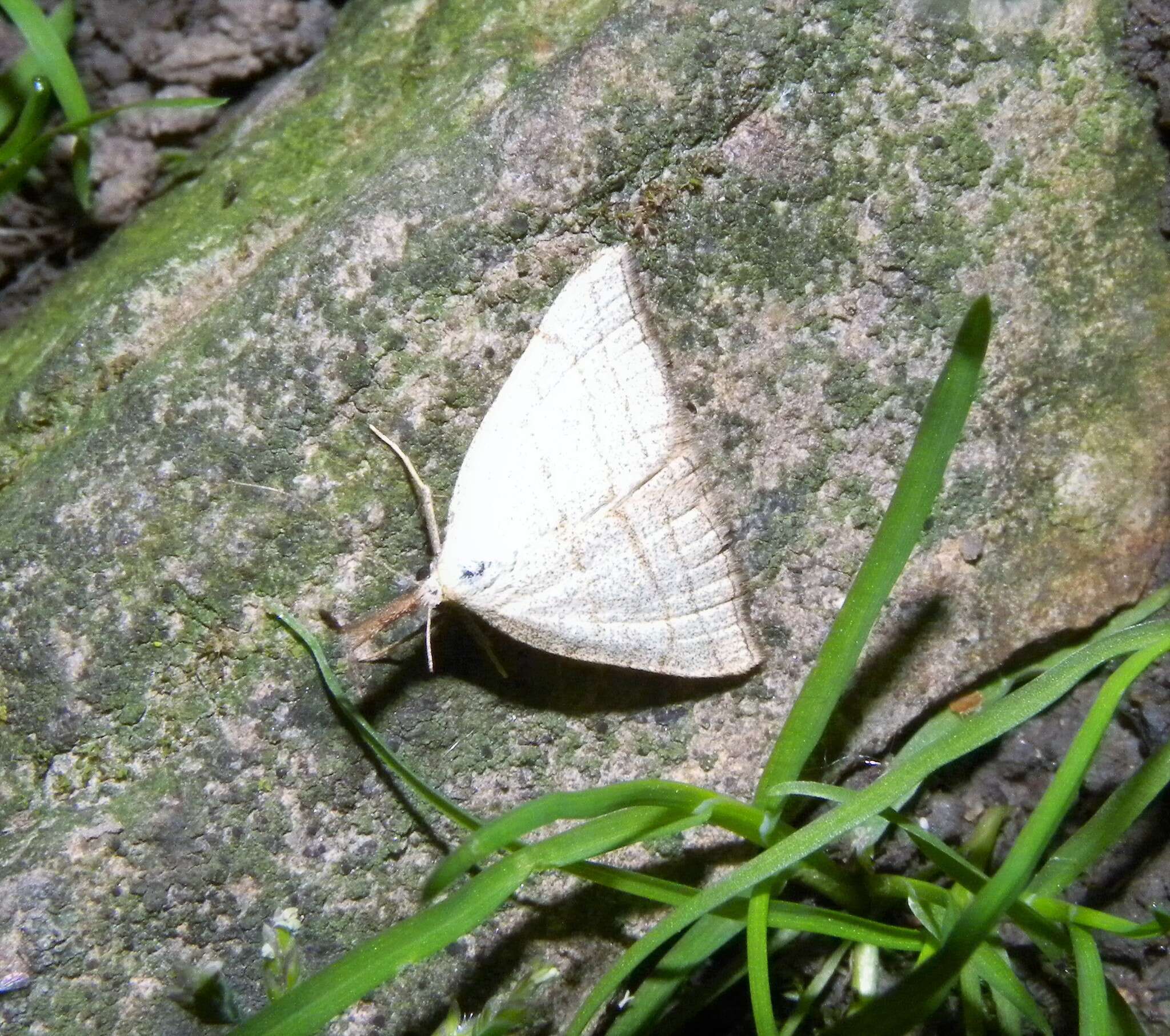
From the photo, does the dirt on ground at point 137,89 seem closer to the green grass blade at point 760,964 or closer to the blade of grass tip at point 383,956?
the blade of grass tip at point 383,956

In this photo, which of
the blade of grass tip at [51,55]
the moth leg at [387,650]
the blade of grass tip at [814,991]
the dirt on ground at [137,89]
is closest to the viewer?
the blade of grass tip at [814,991]

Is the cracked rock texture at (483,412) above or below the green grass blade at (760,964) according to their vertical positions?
above

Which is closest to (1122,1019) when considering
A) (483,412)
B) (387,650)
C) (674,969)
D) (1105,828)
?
(1105,828)

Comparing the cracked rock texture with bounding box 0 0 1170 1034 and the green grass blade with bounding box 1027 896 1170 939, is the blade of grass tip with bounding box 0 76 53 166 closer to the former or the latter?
the cracked rock texture with bounding box 0 0 1170 1034

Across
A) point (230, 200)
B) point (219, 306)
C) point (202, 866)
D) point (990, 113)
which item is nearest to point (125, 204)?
point (230, 200)

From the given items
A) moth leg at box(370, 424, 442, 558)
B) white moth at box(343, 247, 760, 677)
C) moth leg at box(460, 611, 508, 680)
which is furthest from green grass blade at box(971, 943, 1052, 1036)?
moth leg at box(370, 424, 442, 558)

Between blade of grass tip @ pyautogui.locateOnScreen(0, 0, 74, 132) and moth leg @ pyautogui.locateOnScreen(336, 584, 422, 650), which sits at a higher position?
blade of grass tip @ pyautogui.locateOnScreen(0, 0, 74, 132)

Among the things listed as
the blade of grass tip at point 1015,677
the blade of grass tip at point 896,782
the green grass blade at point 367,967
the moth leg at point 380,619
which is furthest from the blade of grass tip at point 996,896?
the moth leg at point 380,619
